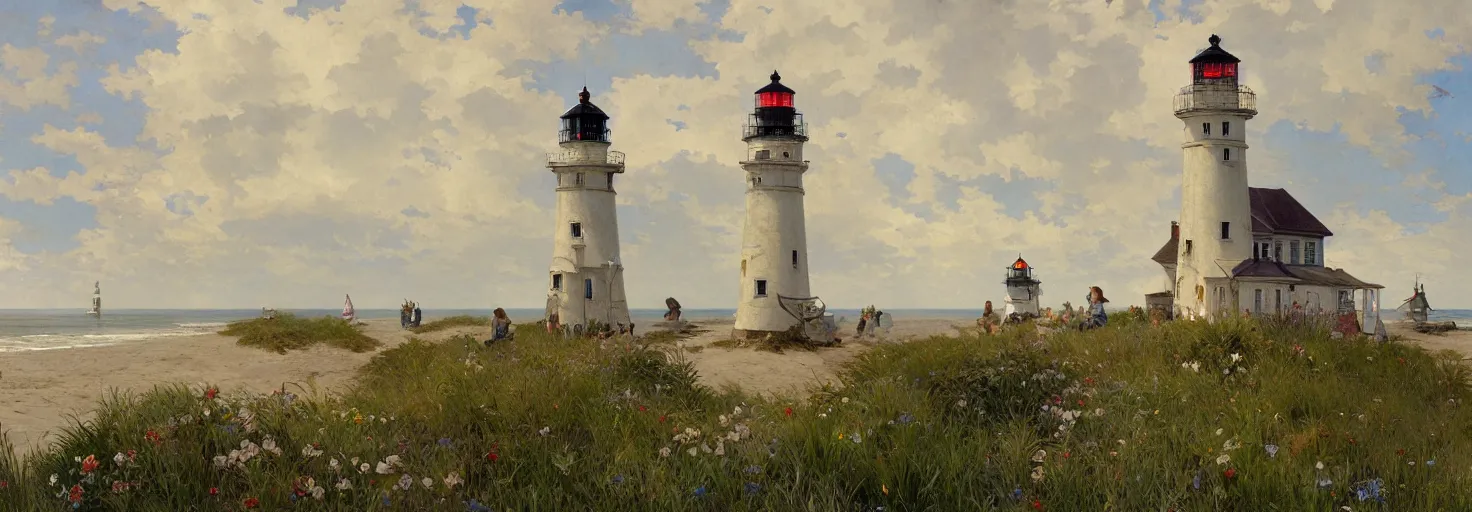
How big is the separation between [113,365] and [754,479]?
72.7 ft

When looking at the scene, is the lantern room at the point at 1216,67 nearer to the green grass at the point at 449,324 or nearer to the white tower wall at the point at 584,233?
the white tower wall at the point at 584,233

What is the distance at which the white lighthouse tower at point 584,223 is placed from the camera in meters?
34.9

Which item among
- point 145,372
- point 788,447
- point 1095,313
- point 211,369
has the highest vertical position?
point 1095,313

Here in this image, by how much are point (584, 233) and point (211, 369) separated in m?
13.5

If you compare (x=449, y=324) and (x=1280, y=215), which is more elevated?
(x=1280, y=215)

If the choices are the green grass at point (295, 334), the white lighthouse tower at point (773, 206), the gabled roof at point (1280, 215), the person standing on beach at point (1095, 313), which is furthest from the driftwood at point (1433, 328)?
the green grass at point (295, 334)

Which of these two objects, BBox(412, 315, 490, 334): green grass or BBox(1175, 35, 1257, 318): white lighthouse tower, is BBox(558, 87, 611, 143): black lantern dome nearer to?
BBox(412, 315, 490, 334): green grass

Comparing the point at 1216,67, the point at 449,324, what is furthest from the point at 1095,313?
the point at 449,324

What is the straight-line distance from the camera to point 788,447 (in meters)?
8.24

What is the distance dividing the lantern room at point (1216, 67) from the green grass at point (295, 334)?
29.8 meters

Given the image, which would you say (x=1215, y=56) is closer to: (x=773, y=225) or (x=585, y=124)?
(x=773, y=225)

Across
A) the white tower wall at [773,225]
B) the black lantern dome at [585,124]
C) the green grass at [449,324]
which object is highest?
the black lantern dome at [585,124]

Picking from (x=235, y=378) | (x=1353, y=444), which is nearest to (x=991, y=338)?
(x=1353, y=444)

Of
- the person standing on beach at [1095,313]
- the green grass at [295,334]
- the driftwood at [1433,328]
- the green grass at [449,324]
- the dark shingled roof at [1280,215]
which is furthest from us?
the driftwood at [1433,328]
